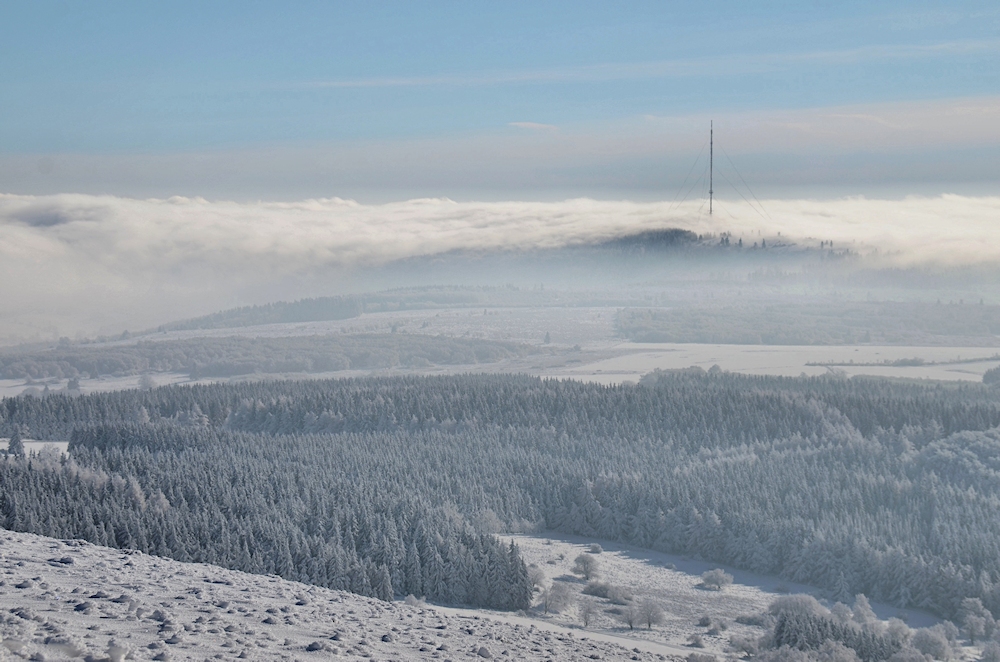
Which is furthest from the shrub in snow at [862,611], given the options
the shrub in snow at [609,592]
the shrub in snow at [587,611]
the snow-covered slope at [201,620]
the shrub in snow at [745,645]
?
the snow-covered slope at [201,620]

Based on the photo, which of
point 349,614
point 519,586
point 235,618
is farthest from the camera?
point 519,586

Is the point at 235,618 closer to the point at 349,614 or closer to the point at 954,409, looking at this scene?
the point at 349,614

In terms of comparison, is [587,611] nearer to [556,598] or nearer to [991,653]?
[556,598]

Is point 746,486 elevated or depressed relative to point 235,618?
depressed

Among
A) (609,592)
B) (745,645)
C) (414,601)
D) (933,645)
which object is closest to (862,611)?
(933,645)

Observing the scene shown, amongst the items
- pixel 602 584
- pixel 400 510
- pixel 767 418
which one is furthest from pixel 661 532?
pixel 767 418

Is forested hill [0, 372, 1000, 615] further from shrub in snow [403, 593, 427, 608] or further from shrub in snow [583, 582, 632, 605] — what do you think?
shrub in snow [583, 582, 632, 605]
